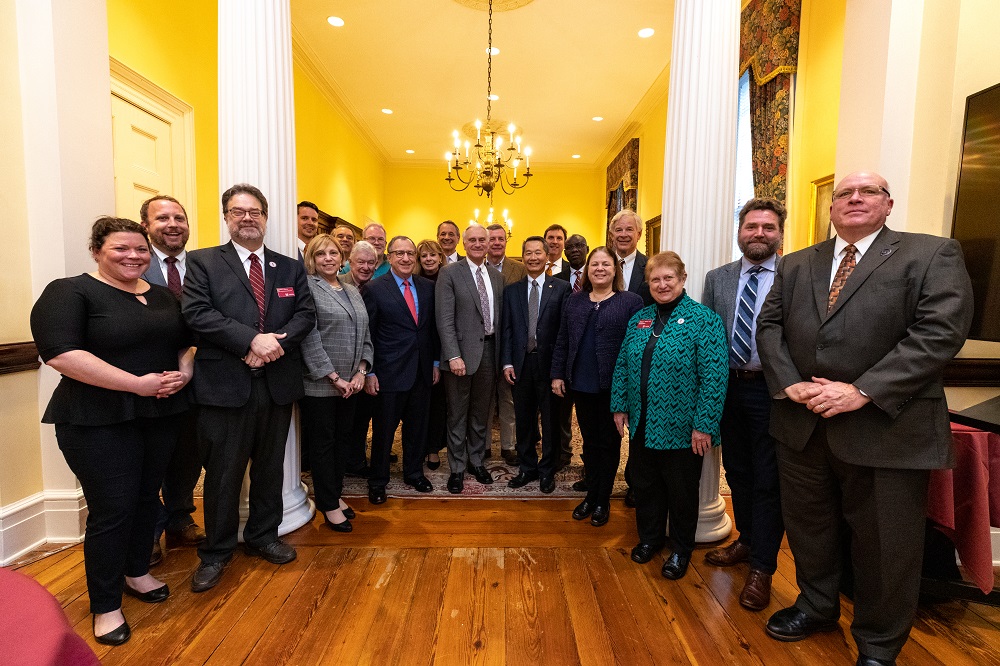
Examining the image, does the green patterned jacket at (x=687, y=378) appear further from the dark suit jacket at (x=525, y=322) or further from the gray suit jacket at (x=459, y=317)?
the gray suit jacket at (x=459, y=317)

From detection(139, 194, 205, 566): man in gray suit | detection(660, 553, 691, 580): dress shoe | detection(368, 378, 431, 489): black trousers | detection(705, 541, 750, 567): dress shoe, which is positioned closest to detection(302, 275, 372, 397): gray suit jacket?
detection(368, 378, 431, 489): black trousers

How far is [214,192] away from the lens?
4.53 meters

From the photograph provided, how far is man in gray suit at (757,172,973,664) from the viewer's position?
1613mm

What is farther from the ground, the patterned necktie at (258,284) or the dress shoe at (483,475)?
the patterned necktie at (258,284)

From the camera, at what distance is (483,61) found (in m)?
6.07

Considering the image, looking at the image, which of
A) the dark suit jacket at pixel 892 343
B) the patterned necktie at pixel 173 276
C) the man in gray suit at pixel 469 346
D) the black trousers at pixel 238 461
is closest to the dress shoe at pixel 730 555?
the dark suit jacket at pixel 892 343

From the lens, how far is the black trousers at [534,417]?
3.27 m

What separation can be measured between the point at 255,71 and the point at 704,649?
3.30m

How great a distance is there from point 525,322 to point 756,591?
6.25ft

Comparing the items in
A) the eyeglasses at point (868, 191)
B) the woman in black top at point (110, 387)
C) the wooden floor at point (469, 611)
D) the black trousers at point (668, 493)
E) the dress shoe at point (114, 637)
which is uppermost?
the eyeglasses at point (868, 191)

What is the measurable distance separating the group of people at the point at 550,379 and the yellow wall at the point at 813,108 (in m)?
1.97

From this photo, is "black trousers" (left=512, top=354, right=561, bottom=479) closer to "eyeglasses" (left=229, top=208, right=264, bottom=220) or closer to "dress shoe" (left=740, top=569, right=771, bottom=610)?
"dress shoe" (left=740, top=569, right=771, bottom=610)

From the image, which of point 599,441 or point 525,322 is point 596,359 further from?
point 525,322

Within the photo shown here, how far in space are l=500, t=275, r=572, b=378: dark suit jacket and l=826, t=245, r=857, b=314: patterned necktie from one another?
158 centimetres
